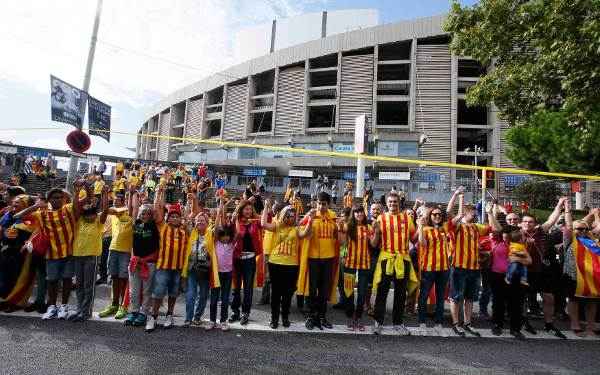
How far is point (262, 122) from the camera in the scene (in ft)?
140

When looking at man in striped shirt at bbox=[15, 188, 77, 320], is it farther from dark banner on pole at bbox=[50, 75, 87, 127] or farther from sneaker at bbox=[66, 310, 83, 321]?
dark banner on pole at bbox=[50, 75, 87, 127]

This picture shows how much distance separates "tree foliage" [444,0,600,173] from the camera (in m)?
8.39

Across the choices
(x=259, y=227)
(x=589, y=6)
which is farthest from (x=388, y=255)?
(x=589, y=6)

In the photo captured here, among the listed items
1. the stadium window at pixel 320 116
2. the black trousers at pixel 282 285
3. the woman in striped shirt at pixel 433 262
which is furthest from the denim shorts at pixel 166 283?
the stadium window at pixel 320 116

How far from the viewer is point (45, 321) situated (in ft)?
16.9

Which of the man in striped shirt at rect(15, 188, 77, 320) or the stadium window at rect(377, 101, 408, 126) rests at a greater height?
the stadium window at rect(377, 101, 408, 126)

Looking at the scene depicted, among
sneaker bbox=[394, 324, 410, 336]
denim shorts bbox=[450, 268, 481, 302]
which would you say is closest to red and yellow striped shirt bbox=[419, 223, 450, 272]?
denim shorts bbox=[450, 268, 481, 302]

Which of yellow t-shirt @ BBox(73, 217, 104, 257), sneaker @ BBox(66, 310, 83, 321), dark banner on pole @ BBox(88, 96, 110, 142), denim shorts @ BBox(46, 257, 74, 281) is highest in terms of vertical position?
dark banner on pole @ BBox(88, 96, 110, 142)

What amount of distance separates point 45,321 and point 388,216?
4975 mm

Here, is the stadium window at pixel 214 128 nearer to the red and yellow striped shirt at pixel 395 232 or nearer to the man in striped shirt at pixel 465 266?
the man in striped shirt at pixel 465 266

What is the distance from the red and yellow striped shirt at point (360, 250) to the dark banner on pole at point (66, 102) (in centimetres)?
697

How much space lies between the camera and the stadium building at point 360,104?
116 ft

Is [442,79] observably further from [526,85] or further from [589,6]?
[589,6]

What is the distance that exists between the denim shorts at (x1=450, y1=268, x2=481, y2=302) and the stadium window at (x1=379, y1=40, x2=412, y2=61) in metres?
36.0
